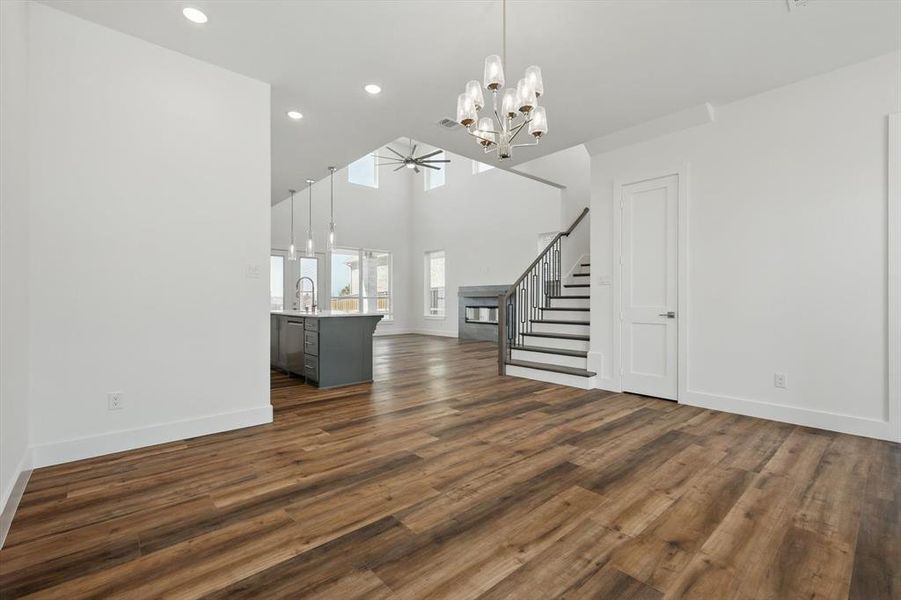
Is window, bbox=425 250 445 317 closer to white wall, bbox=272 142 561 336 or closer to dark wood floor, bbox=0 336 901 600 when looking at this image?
white wall, bbox=272 142 561 336

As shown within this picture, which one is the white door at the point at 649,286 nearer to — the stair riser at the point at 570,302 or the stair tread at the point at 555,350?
the stair tread at the point at 555,350

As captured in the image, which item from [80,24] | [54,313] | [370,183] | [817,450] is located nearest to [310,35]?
[80,24]

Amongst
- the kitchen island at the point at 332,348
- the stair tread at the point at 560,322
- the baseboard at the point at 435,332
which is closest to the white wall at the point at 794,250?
the stair tread at the point at 560,322

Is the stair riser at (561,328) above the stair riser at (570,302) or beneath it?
beneath

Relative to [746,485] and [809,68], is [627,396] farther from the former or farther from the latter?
[809,68]

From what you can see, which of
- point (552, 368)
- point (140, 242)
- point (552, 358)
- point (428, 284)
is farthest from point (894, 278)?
point (428, 284)

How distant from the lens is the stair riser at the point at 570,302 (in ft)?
19.8

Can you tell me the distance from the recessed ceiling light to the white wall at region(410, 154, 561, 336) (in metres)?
6.76

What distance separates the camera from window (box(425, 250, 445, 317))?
11258 millimetres

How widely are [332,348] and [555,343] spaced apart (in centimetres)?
293

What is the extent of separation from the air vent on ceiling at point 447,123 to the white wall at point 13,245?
10.2ft

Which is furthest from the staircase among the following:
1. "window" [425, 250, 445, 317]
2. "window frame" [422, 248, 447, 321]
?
"window frame" [422, 248, 447, 321]

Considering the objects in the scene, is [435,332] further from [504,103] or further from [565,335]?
[504,103]

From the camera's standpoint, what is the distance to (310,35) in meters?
2.95
